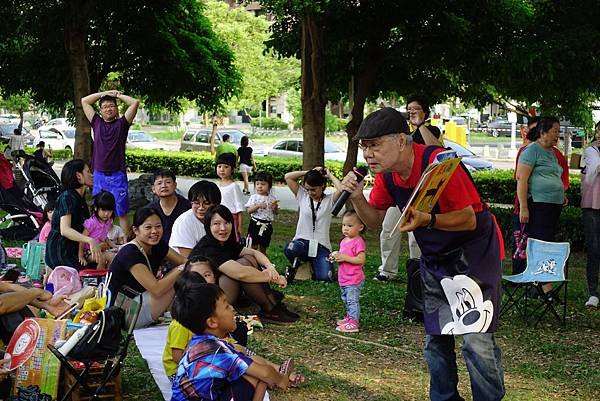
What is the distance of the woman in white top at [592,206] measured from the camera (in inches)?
344

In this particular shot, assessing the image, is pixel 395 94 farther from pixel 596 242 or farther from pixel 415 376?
pixel 415 376

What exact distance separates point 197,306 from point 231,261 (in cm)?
261

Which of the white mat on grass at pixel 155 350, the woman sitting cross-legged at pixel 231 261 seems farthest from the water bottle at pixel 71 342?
the woman sitting cross-legged at pixel 231 261

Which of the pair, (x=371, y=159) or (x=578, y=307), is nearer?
(x=371, y=159)

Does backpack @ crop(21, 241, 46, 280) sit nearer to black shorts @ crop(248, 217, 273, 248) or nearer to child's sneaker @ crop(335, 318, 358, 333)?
black shorts @ crop(248, 217, 273, 248)

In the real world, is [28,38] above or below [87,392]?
above

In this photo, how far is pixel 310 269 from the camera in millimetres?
10062

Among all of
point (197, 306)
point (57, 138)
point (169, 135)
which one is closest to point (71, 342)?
point (197, 306)

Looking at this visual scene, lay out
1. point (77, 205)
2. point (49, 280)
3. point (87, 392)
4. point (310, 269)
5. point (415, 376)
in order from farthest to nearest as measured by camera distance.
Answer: point (310, 269) → point (77, 205) → point (49, 280) → point (415, 376) → point (87, 392)

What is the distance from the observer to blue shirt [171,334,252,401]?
4520 mm

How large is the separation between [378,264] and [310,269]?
1792 millimetres

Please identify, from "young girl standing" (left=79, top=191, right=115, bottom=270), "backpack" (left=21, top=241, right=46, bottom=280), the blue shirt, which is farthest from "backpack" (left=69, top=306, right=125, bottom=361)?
"backpack" (left=21, top=241, right=46, bottom=280)

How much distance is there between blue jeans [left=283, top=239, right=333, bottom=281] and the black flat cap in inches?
210

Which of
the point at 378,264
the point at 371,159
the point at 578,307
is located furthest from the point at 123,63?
the point at 371,159
